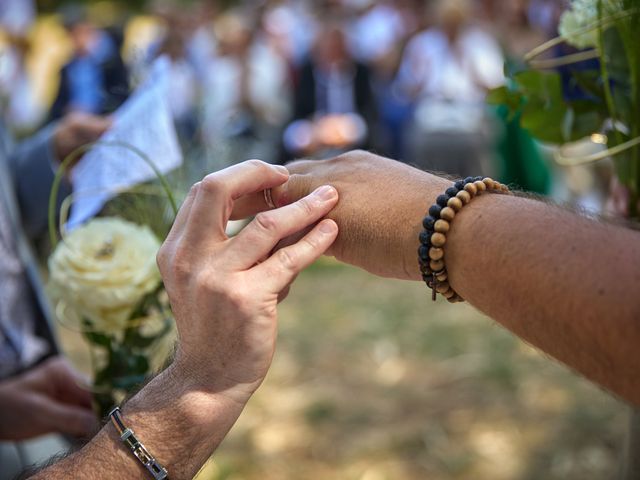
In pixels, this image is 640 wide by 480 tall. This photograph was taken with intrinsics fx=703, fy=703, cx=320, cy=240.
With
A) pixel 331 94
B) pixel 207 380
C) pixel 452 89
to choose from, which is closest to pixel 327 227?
pixel 207 380

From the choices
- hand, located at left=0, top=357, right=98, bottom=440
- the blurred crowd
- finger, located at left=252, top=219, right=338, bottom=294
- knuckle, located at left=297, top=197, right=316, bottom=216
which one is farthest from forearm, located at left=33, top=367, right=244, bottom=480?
the blurred crowd

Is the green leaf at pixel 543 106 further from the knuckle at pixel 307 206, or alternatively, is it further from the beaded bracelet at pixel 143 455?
the beaded bracelet at pixel 143 455

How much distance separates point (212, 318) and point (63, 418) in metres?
0.84

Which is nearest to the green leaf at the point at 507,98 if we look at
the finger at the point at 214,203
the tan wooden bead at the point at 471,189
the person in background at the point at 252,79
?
the tan wooden bead at the point at 471,189

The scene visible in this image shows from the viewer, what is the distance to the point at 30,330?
1858 mm

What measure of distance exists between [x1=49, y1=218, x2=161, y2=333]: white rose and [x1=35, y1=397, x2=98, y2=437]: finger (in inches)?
12.6

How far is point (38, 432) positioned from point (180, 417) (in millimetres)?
795

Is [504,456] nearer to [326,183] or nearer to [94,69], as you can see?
[326,183]

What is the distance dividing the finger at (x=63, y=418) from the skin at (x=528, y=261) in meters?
0.90

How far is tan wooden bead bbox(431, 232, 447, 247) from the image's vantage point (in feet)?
3.06

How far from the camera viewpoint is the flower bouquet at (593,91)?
1.19 m

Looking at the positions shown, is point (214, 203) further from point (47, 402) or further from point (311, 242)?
point (47, 402)

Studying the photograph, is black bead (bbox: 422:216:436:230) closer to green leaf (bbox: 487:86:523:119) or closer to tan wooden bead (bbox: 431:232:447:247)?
tan wooden bead (bbox: 431:232:447:247)

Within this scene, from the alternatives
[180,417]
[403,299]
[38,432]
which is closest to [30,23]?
[403,299]
